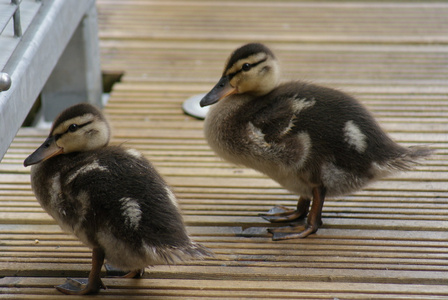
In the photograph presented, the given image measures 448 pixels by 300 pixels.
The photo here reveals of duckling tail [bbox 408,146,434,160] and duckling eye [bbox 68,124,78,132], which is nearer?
duckling eye [bbox 68,124,78,132]

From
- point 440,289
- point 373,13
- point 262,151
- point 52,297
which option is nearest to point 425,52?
point 373,13

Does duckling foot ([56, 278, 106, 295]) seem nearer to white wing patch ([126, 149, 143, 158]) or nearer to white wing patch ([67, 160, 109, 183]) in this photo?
white wing patch ([67, 160, 109, 183])

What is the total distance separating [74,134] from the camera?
3350mm

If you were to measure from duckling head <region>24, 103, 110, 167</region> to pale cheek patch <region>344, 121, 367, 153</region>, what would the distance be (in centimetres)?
109

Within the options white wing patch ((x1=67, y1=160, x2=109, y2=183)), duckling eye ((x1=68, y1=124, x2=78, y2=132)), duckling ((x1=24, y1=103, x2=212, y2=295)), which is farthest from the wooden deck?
duckling eye ((x1=68, y1=124, x2=78, y2=132))

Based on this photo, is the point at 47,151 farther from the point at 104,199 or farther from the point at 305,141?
the point at 305,141

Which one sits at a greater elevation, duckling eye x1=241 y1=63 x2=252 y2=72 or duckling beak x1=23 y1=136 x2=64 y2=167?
duckling eye x1=241 y1=63 x2=252 y2=72

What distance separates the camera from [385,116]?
4836 mm

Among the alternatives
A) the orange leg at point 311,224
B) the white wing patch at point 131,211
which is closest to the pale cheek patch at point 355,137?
the orange leg at point 311,224

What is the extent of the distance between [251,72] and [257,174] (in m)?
0.70

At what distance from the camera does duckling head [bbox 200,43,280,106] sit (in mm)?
3834

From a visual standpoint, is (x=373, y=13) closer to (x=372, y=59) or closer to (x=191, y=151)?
(x=372, y=59)

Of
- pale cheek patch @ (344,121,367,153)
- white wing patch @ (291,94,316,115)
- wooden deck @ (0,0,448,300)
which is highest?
white wing patch @ (291,94,316,115)

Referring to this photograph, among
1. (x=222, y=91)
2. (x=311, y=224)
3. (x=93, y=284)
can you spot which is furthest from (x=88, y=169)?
(x=311, y=224)
